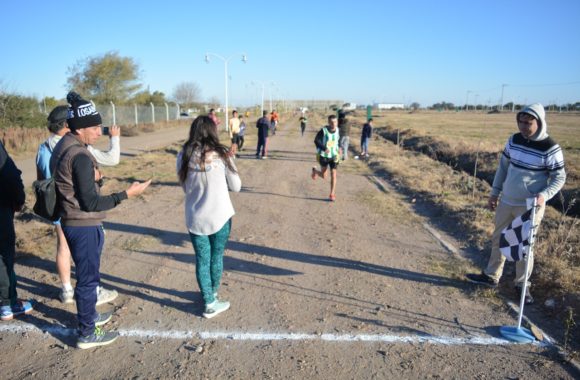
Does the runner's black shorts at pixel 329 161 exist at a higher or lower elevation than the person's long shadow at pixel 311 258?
higher

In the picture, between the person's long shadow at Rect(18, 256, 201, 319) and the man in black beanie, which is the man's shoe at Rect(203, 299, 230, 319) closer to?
the person's long shadow at Rect(18, 256, 201, 319)

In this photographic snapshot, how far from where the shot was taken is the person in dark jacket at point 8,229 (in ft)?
12.0

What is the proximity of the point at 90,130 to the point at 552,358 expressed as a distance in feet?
13.8

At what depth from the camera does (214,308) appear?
3.96m

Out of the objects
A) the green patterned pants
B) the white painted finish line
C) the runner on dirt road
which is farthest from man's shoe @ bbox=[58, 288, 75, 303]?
the runner on dirt road

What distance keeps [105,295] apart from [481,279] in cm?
418

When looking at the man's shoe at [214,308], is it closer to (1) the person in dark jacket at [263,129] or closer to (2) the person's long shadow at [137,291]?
(2) the person's long shadow at [137,291]

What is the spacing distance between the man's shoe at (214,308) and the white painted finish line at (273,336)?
266mm

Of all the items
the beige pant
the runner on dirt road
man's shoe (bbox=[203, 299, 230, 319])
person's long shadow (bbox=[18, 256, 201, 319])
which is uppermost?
the runner on dirt road

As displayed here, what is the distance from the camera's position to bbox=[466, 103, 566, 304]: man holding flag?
4.05 meters

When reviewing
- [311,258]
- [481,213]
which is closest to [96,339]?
[311,258]

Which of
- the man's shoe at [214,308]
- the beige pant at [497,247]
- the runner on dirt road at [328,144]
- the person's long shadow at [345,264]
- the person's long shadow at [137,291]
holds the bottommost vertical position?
the person's long shadow at [345,264]

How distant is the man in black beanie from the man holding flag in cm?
373

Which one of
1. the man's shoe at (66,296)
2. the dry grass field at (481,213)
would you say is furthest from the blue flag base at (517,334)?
the man's shoe at (66,296)
